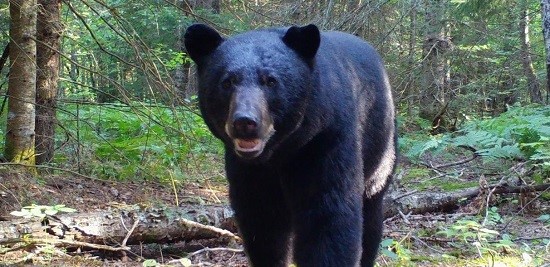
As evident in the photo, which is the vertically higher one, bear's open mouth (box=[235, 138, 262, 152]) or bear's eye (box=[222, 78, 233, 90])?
bear's eye (box=[222, 78, 233, 90])

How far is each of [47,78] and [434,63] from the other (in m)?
9.27

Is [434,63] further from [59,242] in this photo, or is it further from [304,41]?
[304,41]

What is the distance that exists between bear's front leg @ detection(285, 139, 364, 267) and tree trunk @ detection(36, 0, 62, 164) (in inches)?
157

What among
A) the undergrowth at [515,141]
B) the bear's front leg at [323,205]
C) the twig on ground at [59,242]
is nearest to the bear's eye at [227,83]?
the bear's front leg at [323,205]

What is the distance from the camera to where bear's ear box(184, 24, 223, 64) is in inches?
133

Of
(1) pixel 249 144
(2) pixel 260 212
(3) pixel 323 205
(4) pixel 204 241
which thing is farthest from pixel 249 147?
(4) pixel 204 241

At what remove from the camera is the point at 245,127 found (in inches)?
116

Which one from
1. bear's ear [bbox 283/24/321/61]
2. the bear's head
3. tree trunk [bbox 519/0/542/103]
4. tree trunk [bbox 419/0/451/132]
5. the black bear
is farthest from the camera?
tree trunk [bbox 519/0/542/103]

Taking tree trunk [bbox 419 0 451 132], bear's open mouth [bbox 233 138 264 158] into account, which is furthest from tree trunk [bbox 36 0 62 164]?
tree trunk [bbox 419 0 451 132]

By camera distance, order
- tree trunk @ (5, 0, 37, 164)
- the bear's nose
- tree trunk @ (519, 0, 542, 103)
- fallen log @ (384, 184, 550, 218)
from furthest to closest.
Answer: tree trunk @ (519, 0, 542, 103)
fallen log @ (384, 184, 550, 218)
tree trunk @ (5, 0, 37, 164)
the bear's nose

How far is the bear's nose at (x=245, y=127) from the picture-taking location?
290cm

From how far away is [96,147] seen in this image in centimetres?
800

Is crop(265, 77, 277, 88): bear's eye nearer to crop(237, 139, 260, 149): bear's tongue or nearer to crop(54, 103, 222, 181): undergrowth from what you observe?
crop(237, 139, 260, 149): bear's tongue

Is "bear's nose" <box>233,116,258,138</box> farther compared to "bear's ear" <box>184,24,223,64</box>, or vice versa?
"bear's ear" <box>184,24,223,64</box>
